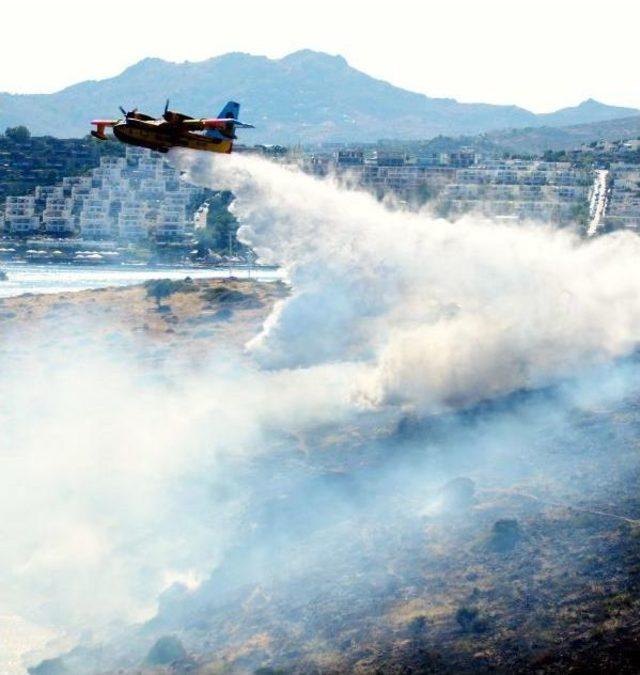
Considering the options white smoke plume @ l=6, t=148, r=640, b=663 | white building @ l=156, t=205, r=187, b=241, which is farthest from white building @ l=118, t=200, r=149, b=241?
white smoke plume @ l=6, t=148, r=640, b=663

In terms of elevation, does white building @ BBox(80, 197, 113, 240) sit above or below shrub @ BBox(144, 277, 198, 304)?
below

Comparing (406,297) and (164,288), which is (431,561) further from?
(164,288)

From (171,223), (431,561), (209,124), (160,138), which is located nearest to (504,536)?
(431,561)

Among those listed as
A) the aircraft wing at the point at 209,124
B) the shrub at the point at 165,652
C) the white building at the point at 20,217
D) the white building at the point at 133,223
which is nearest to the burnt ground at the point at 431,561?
the shrub at the point at 165,652

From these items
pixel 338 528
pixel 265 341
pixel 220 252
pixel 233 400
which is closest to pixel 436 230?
pixel 265 341

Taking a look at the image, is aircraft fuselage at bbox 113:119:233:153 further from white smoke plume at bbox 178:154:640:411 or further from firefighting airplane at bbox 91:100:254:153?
white smoke plume at bbox 178:154:640:411

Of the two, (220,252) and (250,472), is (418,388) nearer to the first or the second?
(250,472)
